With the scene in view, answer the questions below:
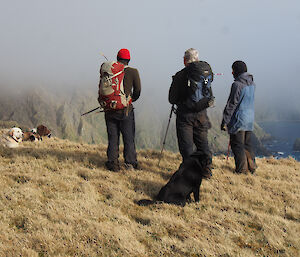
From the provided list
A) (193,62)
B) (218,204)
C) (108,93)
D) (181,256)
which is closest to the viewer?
(181,256)

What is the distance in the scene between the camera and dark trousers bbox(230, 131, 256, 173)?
9023mm

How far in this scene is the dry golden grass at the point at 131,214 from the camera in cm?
464

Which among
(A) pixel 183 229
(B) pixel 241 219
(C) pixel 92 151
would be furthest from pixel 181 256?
(C) pixel 92 151

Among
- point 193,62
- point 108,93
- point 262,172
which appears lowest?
point 262,172

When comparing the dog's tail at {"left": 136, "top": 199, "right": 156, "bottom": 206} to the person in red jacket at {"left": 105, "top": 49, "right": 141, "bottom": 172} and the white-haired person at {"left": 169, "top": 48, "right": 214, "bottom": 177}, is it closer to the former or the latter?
the white-haired person at {"left": 169, "top": 48, "right": 214, "bottom": 177}

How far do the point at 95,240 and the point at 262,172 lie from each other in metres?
7.02

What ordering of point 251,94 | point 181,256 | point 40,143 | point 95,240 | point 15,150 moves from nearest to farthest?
point 181,256
point 95,240
point 251,94
point 15,150
point 40,143

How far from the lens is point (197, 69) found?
282 inches

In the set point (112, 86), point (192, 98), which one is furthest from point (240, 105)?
point (112, 86)

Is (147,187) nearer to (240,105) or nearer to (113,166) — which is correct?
(113,166)

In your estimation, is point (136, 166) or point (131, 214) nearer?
point (131, 214)

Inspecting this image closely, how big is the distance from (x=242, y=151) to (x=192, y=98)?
3.07 meters

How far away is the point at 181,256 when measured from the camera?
4441 millimetres

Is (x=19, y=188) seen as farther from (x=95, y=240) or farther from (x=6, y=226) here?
(x=95, y=240)
